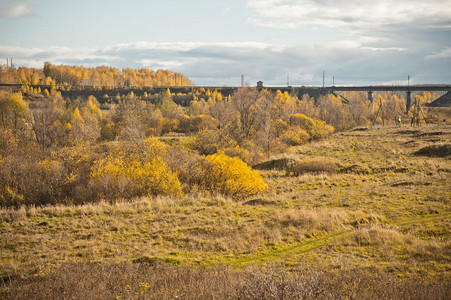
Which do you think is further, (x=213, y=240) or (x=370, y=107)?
(x=370, y=107)

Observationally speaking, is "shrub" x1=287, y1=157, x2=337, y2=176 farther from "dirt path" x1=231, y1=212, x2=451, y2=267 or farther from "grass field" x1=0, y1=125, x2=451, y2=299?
"dirt path" x1=231, y1=212, x2=451, y2=267

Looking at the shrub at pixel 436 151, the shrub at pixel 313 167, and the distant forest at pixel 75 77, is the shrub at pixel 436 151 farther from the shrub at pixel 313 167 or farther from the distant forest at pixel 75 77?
the distant forest at pixel 75 77

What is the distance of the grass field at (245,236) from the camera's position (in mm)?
12477

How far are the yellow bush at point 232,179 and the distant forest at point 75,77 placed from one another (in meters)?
141

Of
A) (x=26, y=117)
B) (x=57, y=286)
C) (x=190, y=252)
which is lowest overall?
(x=190, y=252)

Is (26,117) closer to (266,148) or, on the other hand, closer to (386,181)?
(266,148)

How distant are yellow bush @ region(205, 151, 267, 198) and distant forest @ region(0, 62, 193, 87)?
462ft

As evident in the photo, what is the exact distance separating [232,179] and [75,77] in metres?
163

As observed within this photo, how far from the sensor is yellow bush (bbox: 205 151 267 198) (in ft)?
90.0

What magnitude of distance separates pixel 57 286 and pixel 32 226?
29.5 feet

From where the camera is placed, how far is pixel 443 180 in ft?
90.9

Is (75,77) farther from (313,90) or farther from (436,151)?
(436,151)

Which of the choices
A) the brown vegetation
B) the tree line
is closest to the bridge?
the tree line

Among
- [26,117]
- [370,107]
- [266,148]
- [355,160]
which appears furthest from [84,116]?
[370,107]
